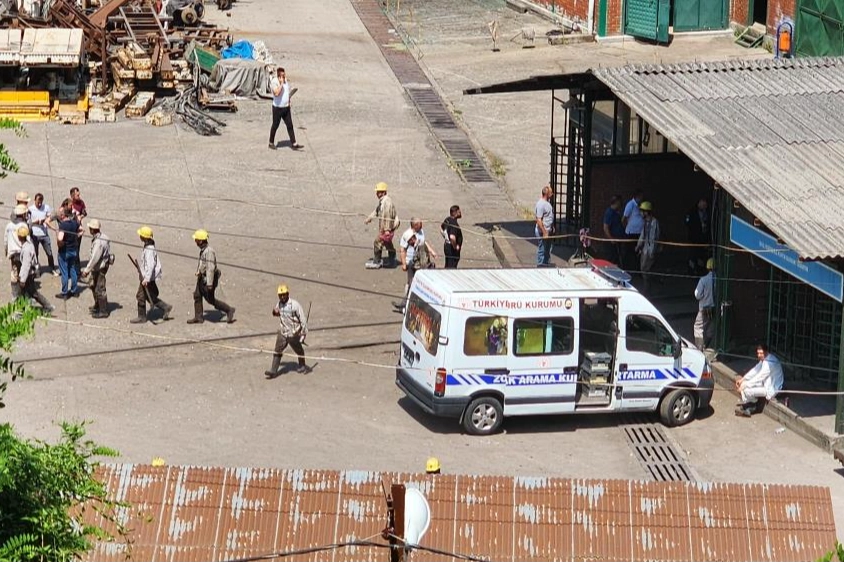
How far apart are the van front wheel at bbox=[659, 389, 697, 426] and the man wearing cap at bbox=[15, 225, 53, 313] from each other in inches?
359

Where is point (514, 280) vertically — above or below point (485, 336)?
above

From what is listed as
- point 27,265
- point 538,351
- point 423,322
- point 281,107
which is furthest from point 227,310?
point 281,107

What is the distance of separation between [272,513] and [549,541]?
2395mm

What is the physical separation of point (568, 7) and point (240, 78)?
1126 cm

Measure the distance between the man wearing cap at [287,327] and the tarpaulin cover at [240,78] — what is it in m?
16.1

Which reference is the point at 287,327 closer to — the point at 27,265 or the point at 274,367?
the point at 274,367

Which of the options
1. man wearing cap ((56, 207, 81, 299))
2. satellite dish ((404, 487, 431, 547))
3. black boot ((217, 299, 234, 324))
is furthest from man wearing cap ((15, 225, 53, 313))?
satellite dish ((404, 487, 431, 547))

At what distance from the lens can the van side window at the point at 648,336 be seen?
67.5ft

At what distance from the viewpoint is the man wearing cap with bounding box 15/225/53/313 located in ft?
76.3

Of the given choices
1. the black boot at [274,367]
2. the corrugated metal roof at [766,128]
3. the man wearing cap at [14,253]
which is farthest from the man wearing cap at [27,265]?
the corrugated metal roof at [766,128]

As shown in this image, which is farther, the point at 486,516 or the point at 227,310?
the point at 227,310

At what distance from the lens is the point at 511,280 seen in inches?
808

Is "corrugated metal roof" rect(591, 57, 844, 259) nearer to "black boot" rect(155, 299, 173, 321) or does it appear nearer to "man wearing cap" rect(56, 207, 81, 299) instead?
"black boot" rect(155, 299, 173, 321)

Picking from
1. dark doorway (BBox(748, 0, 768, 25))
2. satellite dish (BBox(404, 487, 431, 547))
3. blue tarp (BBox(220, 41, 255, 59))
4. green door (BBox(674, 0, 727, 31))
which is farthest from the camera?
dark doorway (BBox(748, 0, 768, 25))
